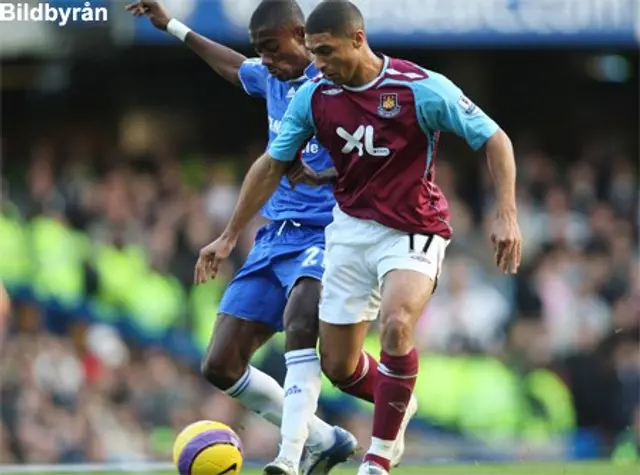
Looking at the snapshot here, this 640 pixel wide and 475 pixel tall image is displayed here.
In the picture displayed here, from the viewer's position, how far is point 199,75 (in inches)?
850

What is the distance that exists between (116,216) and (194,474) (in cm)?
936

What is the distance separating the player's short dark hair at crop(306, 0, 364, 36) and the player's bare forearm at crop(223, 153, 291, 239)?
78 cm

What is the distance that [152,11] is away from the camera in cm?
1038

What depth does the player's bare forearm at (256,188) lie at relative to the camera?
879 cm

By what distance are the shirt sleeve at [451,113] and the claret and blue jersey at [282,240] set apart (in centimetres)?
98

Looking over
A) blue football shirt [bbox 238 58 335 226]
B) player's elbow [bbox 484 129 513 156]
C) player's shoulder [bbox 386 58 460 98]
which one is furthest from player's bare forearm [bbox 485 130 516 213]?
blue football shirt [bbox 238 58 335 226]

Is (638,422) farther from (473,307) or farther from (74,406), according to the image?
(74,406)

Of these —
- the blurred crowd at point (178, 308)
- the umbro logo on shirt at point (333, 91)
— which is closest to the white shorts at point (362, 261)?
the umbro logo on shirt at point (333, 91)

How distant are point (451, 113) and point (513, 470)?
3886mm

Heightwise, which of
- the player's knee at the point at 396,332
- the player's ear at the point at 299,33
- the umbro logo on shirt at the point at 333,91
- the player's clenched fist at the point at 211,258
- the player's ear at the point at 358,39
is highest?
the player's ear at the point at 358,39

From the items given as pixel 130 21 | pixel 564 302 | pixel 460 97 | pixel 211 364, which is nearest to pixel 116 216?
pixel 130 21

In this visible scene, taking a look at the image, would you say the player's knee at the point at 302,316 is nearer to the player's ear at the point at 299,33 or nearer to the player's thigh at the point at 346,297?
the player's thigh at the point at 346,297

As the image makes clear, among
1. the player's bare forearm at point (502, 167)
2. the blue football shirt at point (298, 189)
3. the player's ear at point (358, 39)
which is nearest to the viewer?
the player's bare forearm at point (502, 167)

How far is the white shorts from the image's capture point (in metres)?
8.54
